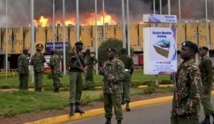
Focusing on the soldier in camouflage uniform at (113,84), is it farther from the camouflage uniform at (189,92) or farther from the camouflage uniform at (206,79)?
the camouflage uniform at (189,92)

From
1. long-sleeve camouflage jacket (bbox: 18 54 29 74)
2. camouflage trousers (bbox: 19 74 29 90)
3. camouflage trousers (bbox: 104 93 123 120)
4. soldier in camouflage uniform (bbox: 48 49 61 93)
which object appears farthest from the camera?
soldier in camouflage uniform (bbox: 48 49 61 93)

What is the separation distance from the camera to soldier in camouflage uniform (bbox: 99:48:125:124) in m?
9.36

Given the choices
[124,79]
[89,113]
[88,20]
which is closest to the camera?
[124,79]

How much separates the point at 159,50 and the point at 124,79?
7719 mm

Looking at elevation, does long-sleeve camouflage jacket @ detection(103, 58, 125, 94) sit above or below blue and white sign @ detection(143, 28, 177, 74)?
below

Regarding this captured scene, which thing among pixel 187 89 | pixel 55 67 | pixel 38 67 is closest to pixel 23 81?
pixel 38 67

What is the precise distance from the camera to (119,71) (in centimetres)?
950

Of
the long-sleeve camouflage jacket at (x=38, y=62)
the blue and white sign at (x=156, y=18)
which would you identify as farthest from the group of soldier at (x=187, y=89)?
the blue and white sign at (x=156, y=18)

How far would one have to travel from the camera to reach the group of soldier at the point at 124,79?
555 cm

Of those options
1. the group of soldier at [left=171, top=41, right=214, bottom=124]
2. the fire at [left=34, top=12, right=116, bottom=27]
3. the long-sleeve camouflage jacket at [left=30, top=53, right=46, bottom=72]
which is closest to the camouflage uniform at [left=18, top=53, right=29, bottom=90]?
the long-sleeve camouflage jacket at [left=30, top=53, right=46, bottom=72]

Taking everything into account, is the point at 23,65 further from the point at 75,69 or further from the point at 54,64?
the point at 75,69

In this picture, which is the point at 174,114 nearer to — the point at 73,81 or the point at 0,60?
the point at 73,81

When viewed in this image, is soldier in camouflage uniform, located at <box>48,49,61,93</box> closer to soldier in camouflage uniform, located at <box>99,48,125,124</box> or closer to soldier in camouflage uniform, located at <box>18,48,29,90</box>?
soldier in camouflage uniform, located at <box>18,48,29,90</box>

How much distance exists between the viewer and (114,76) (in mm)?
9438
